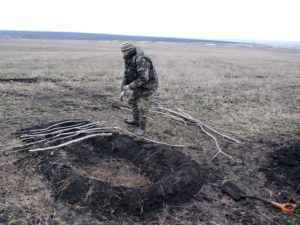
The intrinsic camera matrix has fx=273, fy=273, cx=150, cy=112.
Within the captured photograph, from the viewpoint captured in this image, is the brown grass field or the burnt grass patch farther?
the burnt grass patch

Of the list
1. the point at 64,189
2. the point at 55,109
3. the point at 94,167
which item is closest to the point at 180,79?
the point at 55,109

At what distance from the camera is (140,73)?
5543mm

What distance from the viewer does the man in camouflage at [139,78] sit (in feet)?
18.1

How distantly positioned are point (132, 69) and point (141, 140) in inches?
60.3

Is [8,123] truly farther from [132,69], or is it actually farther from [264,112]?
[264,112]

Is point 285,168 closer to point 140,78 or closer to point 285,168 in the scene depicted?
point 285,168

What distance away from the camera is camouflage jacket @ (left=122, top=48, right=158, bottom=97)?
5531 millimetres

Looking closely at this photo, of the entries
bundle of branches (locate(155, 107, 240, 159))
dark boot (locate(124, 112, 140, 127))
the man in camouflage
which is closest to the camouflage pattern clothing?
the man in camouflage

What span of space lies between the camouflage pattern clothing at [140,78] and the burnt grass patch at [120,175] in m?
0.90

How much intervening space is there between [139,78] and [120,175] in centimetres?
202

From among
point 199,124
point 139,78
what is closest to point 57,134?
point 139,78

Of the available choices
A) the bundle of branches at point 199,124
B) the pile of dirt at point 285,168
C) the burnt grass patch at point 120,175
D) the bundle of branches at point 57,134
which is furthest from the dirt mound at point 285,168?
the bundle of branches at point 57,134

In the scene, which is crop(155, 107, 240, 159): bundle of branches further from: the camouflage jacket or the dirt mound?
the camouflage jacket

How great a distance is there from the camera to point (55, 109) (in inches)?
310
